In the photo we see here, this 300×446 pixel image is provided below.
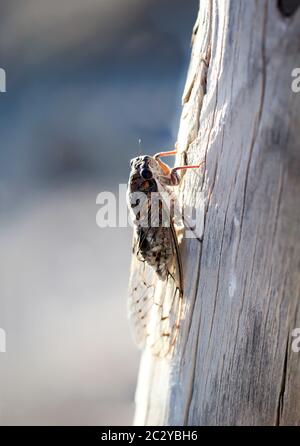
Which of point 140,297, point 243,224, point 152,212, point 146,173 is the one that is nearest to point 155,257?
point 152,212

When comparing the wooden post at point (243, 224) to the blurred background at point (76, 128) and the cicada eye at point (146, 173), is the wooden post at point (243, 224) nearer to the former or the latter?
the cicada eye at point (146, 173)

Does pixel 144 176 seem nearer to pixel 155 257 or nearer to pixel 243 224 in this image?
pixel 155 257

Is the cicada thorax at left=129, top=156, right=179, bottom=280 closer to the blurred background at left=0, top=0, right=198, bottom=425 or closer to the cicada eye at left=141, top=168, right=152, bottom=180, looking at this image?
the cicada eye at left=141, top=168, right=152, bottom=180

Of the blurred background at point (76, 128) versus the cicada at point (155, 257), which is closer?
the cicada at point (155, 257)

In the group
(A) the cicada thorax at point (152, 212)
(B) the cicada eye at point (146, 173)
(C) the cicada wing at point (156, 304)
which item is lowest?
(C) the cicada wing at point (156, 304)

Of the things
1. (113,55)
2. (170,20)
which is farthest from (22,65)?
(170,20)

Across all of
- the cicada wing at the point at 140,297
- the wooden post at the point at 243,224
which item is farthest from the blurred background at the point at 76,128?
the wooden post at the point at 243,224

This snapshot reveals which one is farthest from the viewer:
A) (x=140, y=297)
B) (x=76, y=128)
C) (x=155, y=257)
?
(x=76, y=128)
